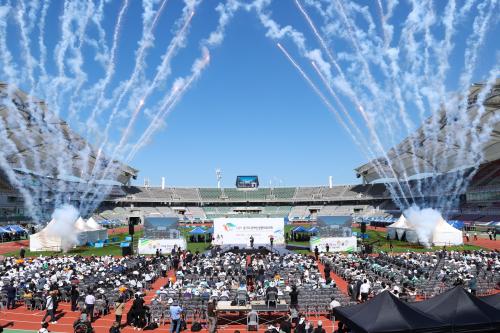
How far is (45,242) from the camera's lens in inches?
1635

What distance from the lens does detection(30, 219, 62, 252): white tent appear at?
4122cm

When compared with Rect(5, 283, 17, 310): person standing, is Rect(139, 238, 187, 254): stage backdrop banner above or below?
above

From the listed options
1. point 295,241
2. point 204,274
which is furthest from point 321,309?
point 295,241

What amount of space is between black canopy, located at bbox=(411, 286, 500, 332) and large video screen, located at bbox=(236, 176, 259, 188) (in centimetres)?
10963

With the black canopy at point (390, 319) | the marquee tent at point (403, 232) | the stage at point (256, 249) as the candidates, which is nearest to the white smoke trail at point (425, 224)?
the marquee tent at point (403, 232)

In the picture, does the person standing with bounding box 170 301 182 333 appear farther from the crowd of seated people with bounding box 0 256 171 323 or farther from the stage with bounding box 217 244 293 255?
the stage with bounding box 217 244 293 255

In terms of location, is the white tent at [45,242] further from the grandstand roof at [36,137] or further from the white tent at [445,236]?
the white tent at [445,236]

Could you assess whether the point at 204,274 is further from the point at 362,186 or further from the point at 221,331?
the point at 362,186

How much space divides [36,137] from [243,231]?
42.1 metres

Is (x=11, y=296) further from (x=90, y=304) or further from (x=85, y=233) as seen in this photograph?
(x=85, y=233)

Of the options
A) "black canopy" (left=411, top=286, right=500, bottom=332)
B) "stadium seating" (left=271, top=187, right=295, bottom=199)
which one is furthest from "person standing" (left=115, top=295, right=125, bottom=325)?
"stadium seating" (left=271, top=187, right=295, bottom=199)

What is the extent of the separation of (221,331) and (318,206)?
98176 mm

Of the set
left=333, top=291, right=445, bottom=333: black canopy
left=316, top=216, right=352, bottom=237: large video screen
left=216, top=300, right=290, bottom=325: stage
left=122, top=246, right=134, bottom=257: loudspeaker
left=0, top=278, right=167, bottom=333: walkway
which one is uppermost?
left=316, top=216, right=352, bottom=237: large video screen

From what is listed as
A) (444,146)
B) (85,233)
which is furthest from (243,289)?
(444,146)
